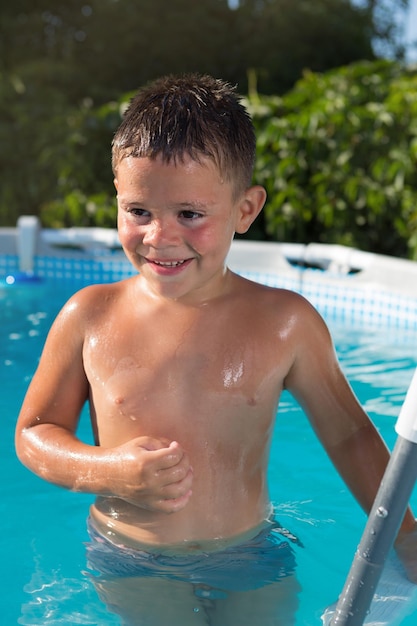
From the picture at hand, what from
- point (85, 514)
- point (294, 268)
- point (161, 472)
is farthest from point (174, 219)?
point (294, 268)

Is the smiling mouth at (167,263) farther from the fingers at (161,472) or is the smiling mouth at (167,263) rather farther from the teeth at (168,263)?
the fingers at (161,472)

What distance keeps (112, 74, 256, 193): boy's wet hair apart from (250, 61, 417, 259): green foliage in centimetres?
541

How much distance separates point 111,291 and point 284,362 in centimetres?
44

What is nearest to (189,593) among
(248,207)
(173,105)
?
(248,207)

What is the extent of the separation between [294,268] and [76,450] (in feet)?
15.7

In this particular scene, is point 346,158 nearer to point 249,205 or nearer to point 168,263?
point 249,205

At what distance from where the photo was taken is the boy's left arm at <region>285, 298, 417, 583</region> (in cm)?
188

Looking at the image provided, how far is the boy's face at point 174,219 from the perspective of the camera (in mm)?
1692

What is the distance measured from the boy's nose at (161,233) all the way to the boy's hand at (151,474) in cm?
39

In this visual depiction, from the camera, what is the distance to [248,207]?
189 centimetres

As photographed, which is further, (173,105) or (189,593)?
(189,593)

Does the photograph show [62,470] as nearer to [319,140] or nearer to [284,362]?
[284,362]

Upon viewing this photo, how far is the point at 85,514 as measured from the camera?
9.61 ft

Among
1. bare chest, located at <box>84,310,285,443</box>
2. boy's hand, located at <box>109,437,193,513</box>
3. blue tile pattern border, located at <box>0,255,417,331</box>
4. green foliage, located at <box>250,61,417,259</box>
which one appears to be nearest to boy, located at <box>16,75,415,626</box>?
bare chest, located at <box>84,310,285,443</box>
